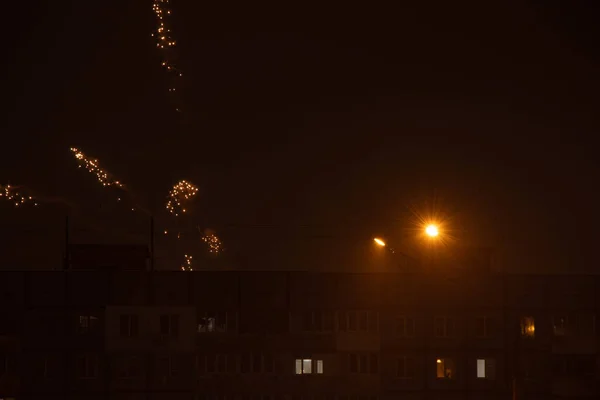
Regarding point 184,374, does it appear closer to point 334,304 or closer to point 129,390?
point 129,390

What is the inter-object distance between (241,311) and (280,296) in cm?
232

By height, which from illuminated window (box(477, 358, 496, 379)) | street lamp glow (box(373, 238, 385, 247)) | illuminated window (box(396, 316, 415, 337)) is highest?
street lamp glow (box(373, 238, 385, 247))

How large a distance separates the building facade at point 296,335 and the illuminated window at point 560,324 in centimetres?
6

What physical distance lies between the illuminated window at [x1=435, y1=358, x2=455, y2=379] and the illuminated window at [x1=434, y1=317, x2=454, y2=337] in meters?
1.38

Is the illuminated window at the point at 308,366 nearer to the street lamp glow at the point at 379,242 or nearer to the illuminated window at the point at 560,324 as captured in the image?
the street lamp glow at the point at 379,242

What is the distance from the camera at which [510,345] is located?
4975 centimetres

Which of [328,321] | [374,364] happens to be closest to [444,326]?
[374,364]

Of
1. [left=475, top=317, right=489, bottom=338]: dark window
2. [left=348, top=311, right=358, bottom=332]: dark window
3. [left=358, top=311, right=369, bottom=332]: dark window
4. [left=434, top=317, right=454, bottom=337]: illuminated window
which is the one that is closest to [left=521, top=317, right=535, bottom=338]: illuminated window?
[left=475, top=317, right=489, bottom=338]: dark window

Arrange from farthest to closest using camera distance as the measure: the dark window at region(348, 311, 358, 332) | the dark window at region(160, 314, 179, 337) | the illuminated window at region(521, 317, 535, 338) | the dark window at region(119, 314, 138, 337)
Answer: the illuminated window at region(521, 317, 535, 338), the dark window at region(348, 311, 358, 332), the dark window at region(160, 314, 179, 337), the dark window at region(119, 314, 138, 337)

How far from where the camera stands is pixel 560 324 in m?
50.2

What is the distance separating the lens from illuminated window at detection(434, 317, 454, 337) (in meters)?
49.9

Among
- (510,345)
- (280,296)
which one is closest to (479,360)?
(510,345)

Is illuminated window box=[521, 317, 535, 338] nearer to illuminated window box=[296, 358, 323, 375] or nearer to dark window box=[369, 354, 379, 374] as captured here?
dark window box=[369, 354, 379, 374]

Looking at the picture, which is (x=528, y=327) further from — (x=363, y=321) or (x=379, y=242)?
(x=379, y=242)
